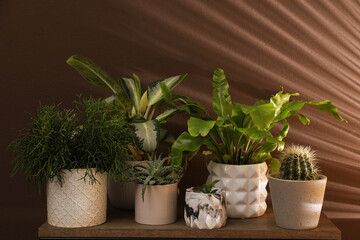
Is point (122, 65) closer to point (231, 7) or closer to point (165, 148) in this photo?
point (165, 148)

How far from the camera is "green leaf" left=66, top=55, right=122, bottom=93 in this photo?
148cm

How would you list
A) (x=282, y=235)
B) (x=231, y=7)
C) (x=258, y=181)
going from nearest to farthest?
(x=282, y=235) < (x=258, y=181) < (x=231, y=7)

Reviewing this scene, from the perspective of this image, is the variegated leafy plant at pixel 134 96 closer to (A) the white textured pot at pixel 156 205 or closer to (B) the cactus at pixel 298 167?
(A) the white textured pot at pixel 156 205

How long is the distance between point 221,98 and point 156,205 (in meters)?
0.44

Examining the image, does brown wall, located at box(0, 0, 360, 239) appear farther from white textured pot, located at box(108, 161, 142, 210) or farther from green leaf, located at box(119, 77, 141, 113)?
white textured pot, located at box(108, 161, 142, 210)

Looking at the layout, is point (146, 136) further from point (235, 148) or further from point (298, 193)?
point (298, 193)

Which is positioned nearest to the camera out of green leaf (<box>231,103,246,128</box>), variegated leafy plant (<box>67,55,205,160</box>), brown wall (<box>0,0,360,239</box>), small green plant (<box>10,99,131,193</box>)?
small green plant (<box>10,99,131,193</box>)

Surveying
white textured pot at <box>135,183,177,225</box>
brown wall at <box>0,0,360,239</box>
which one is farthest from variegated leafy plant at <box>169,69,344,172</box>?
brown wall at <box>0,0,360,239</box>

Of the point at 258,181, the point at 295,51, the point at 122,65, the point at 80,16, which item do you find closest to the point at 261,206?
the point at 258,181

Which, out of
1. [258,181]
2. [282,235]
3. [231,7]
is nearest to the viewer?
[282,235]

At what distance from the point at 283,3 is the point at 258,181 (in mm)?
782

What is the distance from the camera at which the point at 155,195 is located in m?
1.33

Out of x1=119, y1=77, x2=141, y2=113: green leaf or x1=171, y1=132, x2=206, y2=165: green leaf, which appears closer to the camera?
x1=171, y1=132, x2=206, y2=165: green leaf

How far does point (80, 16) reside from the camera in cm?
169
